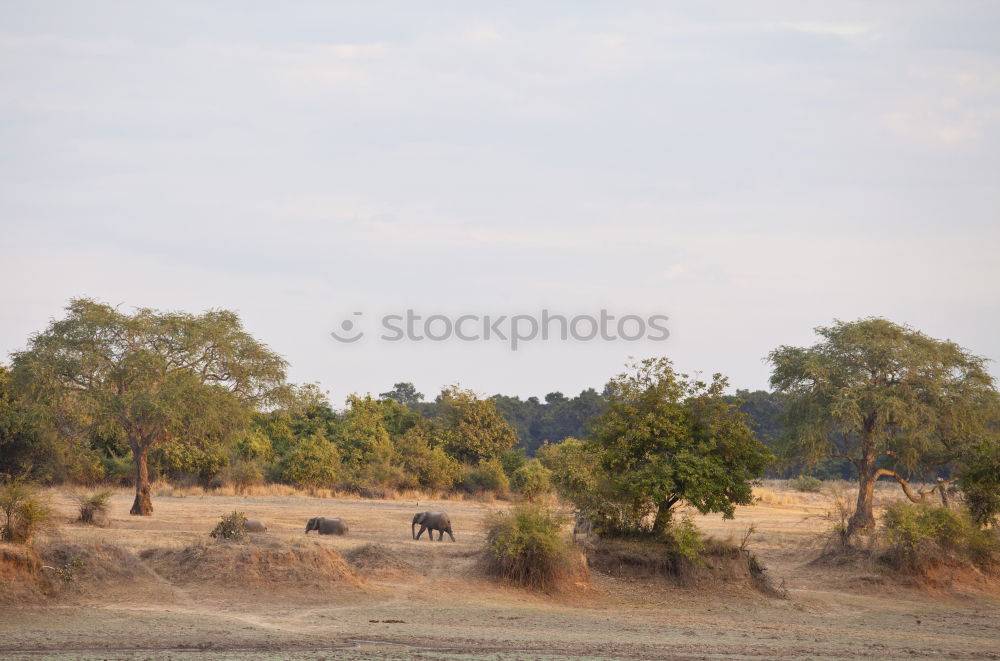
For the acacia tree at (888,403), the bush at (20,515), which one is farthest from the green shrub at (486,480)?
the bush at (20,515)

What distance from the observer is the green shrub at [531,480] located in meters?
46.6

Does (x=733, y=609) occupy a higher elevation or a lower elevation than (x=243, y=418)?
lower

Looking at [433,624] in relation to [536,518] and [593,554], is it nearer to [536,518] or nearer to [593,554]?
[536,518]

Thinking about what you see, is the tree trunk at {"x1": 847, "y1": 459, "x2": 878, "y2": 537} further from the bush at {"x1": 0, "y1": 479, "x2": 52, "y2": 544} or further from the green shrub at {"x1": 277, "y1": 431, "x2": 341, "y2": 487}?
the green shrub at {"x1": 277, "y1": 431, "x2": 341, "y2": 487}

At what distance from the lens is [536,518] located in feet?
66.2

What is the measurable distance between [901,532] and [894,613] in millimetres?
3489

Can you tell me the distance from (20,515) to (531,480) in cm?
3306

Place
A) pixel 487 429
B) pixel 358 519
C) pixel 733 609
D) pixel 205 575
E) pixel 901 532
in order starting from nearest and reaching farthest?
pixel 205 575, pixel 733 609, pixel 901 532, pixel 358 519, pixel 487 429

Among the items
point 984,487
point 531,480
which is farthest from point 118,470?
point 984,487

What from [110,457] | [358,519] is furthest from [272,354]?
[110,457]

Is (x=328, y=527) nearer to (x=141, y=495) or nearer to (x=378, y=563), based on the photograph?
(x=378, y=563)

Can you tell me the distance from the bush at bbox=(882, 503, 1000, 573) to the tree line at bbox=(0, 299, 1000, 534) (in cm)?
131

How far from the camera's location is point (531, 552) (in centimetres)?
1989

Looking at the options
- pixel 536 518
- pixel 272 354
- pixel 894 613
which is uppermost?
pixel 272 354
